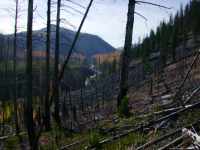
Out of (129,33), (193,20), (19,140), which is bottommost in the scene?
(19,140)

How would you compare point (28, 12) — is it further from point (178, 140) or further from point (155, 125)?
point (178, 140)

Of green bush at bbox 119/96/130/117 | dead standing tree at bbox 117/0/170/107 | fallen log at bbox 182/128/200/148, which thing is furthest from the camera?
dead standing tree at bbox 117/0/170/107

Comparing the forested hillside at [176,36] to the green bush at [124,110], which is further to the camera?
the forested hillside at [176,36]

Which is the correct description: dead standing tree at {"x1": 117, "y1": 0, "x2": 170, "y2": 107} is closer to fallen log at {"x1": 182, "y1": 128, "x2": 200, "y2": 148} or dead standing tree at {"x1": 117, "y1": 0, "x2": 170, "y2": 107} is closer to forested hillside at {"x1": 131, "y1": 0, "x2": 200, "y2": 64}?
fallen log at {"x1": 182, "y1": 128, "x2": 200, "y2": 148}

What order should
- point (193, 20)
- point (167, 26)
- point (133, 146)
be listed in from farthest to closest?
point (167, 26)
point (193, 20)
point (133, 146)

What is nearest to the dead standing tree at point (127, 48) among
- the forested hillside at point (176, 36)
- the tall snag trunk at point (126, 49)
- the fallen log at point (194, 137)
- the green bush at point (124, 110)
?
the tall snag trunk at point (126, 49)

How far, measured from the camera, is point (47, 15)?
1867 cm

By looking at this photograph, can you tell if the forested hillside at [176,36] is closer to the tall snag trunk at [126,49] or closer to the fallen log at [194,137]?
the tall snag trunk at [126,49]

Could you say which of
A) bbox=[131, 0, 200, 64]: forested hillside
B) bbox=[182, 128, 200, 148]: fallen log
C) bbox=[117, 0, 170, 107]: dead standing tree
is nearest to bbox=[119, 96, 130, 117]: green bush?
bbox=[117, 0, 170, 107]: dead standing tree

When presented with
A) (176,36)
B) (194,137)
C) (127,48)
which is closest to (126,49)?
(127,48)

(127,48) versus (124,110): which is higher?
(127,48)

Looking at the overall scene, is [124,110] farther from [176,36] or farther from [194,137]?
[176,36]

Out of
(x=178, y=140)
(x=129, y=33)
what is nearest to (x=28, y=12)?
(x=129, y=33)

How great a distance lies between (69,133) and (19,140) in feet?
13.5
